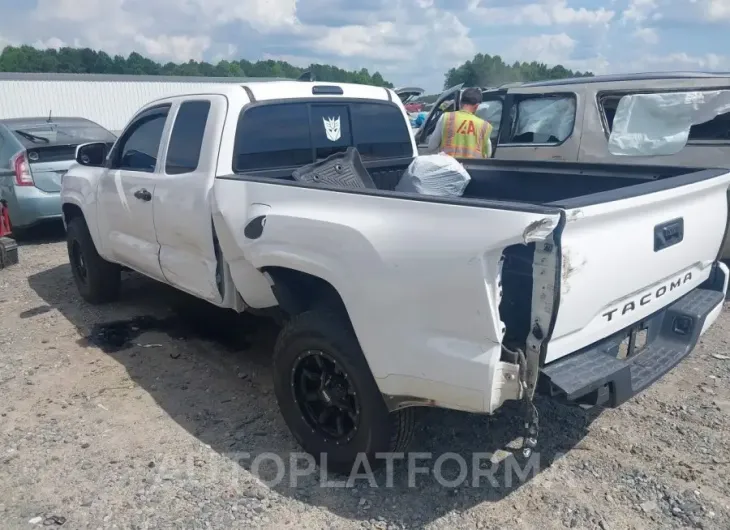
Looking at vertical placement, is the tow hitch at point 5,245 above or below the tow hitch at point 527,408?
below

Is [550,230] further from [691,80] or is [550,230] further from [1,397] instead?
[691,80]

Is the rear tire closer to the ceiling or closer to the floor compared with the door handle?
closer to the floor

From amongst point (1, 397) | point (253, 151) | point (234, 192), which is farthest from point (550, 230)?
point (1, 397)

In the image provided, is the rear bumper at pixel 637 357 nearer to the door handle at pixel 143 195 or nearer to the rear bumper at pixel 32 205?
the door handle at pixel 143 195

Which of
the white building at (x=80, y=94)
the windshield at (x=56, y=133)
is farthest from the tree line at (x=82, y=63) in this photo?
the windshield at (x=56, y=133)

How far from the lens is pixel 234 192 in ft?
11.9

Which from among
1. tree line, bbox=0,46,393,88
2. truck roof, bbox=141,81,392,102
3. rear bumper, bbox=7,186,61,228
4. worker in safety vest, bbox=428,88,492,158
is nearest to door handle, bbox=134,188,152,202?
truck roof, bbox=141,81,392,102

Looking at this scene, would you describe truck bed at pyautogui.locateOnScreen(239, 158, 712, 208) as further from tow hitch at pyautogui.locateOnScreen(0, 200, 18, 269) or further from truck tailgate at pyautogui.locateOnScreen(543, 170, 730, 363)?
tow hitch at pyautogui.locateOnScreen(0, 200, 18, 269)

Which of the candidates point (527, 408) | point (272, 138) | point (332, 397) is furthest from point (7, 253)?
point (527, 408)

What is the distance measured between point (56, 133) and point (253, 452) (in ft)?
23.1

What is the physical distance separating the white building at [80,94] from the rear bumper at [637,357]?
26.5 meters

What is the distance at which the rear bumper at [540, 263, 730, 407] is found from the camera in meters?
2.63

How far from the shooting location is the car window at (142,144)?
4695mm

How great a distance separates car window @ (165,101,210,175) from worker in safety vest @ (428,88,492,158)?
113 inches
